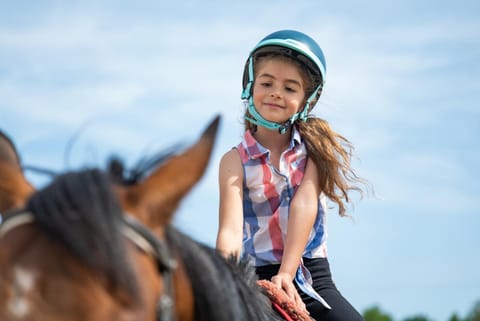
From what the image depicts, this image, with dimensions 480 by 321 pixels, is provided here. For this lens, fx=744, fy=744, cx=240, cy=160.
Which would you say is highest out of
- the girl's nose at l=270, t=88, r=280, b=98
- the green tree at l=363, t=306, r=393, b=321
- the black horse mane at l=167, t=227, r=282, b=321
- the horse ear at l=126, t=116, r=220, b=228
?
the girl's nose at l=270, t=88, r=280, b=98

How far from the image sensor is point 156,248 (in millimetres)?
2861

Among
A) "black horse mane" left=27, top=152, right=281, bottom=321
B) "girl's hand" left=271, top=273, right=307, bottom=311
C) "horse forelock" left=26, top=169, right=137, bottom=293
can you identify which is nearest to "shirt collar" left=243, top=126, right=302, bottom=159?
"girl's hand" left=271, top=273, right=307, bottom=311

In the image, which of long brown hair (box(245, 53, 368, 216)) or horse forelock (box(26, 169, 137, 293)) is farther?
long brown hair (box(245, 53, 368, 216))

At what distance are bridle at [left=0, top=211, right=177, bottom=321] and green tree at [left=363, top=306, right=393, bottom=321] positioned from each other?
10144 centimetres

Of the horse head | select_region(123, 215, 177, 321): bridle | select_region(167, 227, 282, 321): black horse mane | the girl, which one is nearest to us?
the horse head

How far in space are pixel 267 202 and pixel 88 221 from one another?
9.64 feet

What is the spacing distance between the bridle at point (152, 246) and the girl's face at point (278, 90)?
9.30 feet

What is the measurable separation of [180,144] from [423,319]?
98.0 m

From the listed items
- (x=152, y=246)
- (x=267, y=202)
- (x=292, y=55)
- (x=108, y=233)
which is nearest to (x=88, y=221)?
(x=108, y=233)

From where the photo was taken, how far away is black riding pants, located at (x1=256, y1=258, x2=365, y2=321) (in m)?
5.17

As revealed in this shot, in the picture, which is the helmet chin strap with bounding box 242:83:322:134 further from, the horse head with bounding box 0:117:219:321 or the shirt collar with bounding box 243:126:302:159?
the horse head with bounding box 0:117:219:321

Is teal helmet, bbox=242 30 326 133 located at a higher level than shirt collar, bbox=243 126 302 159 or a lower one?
higher

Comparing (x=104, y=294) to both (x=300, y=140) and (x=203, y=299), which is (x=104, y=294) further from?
(x=300, y=140)

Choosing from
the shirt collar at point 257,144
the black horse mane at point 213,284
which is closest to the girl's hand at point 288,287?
the black horse mane at point 213,284
